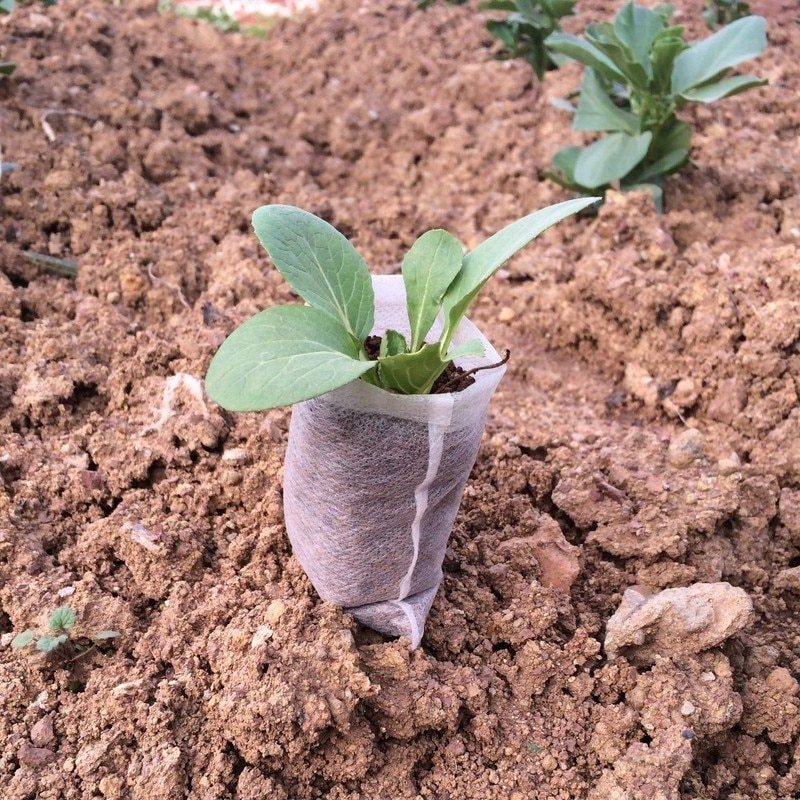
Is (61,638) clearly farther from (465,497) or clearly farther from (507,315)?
(507,315)

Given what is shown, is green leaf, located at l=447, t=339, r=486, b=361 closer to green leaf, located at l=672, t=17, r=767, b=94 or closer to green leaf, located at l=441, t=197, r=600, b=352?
green leaf, located at l=441, t=197, r=600, b=352

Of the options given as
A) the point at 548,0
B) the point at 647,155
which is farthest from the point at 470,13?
Result: the point at 647,155

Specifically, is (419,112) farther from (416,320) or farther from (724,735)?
(724,735)

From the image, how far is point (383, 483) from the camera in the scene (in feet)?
4.78

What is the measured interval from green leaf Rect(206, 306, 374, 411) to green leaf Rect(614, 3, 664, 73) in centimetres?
212

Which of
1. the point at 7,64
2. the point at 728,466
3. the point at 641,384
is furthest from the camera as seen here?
the point at 7,64

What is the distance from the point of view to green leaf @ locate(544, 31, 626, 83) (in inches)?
113

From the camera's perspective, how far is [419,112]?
12.3ft

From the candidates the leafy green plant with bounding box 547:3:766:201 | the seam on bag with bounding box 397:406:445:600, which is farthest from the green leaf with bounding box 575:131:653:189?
the seam on bag with bounding box 397:406:445:600

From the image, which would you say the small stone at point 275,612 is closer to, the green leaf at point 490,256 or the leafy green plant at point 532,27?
the green leaf at point 490,256

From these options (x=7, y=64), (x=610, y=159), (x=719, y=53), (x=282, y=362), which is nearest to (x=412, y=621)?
(x=282, y=362)

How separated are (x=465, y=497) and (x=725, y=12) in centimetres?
334

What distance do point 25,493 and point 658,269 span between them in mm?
1927

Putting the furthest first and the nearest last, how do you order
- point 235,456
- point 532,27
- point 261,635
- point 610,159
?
point 532,27, point 610,159, point 235,456, point 261,635
